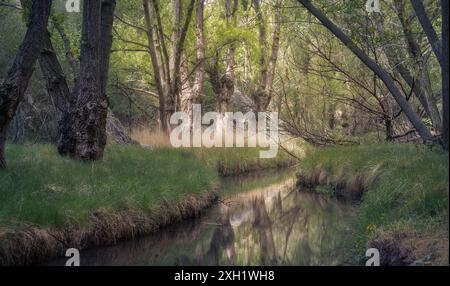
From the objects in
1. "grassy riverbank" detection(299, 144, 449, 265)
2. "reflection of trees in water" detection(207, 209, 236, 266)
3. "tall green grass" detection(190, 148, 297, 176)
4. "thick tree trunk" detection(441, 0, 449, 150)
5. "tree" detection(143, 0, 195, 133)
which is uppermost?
"tree" detection(143, 0, 195, 133)

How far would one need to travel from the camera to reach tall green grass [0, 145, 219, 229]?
7.80 m

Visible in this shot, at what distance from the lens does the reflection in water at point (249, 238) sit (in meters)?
7.96

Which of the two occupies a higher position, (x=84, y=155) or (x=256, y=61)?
(x=256, y=61)

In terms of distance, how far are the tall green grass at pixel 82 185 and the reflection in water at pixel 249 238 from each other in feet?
2.14

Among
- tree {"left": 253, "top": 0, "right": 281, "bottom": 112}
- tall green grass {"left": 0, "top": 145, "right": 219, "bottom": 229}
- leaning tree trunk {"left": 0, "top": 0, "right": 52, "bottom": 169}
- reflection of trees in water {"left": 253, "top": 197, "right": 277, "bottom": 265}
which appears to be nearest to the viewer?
tall green grass {"left": 0, "top": 145, "right": 219, "bottom": 229}

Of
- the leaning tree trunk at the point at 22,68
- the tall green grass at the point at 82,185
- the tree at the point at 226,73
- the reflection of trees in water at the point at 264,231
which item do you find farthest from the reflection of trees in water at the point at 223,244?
the tree at the point at 226,73

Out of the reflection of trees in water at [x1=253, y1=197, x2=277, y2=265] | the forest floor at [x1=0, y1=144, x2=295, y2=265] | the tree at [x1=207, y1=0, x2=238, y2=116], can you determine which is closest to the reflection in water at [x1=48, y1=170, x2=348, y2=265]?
the reflection of trees in water at [x1=253, y1=197, x2=277, y2=265]

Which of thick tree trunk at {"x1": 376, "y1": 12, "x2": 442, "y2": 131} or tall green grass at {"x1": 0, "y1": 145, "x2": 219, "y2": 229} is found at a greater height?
thick tree trunk at {"x1": 376, "y1": 12, "x2": 442, "y2": 131}

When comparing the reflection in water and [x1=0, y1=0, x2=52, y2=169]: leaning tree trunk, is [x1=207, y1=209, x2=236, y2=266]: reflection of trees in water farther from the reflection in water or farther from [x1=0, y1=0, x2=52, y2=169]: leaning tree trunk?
[x1=0, y1=0, x2=52, y2=169]: leaning tree trunk

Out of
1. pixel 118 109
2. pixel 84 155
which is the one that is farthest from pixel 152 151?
pixel 118 109

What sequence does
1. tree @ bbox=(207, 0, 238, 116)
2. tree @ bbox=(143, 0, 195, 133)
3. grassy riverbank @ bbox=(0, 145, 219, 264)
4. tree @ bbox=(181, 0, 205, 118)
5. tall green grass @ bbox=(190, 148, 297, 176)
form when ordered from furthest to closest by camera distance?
tree @ bbox=(207, 0, 238, 116) → tree @ bbox=(181, 0, 205, 118) → tall green grass @ bbox=(190, 148, 297, 176) → tree @ bbox=(143, 0, 195, 133) → grassy riverbank @ bbox=(0, 145, 219, 264)

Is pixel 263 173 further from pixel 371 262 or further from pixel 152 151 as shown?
pixel 371 262

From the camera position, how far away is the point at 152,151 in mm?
14453
